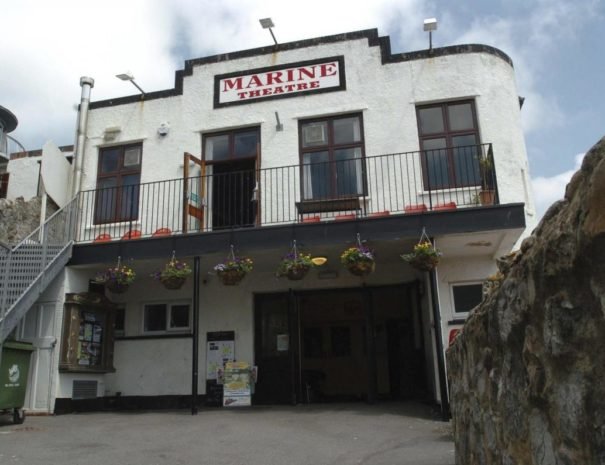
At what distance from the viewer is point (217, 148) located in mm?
13109

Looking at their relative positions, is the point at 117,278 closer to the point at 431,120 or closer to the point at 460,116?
the point at 431,120

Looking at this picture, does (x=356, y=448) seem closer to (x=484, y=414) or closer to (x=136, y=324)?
(x=484, y=414)

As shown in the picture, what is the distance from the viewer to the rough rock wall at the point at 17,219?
44.3ft

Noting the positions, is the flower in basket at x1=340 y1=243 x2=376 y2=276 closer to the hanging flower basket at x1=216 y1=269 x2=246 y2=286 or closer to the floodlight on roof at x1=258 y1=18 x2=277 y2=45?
the hanging flower basket at x1=216 y1=269 x2=246 y2=286

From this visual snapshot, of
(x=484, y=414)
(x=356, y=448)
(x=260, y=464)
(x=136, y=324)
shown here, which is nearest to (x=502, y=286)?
(x=484, y=414)

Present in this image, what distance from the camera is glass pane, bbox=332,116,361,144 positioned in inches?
485

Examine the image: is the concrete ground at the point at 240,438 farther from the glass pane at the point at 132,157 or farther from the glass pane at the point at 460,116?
the glass pane at the point at 132,157

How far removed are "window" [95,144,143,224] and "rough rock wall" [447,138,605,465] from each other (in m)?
10.9

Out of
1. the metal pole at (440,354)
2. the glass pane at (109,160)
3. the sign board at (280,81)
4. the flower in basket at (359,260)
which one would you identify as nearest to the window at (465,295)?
the metal pole at (440,354)

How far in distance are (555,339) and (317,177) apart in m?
10.2

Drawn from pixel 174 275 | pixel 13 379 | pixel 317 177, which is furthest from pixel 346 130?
pixel 13 379

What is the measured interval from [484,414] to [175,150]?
10824mm

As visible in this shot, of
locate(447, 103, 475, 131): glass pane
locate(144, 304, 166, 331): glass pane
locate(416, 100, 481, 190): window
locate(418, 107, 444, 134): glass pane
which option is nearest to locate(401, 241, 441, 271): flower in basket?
locate(416, 100, 481, 190): window

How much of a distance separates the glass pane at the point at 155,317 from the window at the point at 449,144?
6219mm
